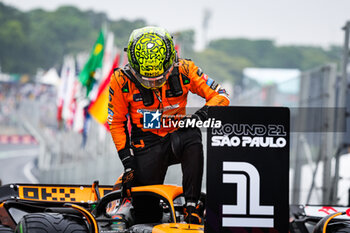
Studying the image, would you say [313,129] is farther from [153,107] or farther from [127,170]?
[127,170]

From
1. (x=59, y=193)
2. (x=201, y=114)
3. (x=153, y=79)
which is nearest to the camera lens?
(x=201, y=114)

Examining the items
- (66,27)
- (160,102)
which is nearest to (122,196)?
(160,102)

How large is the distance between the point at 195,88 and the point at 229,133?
183 centimetres

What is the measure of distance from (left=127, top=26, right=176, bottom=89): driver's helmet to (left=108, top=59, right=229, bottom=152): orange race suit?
221 millimetres

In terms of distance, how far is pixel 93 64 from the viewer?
72.7 ft

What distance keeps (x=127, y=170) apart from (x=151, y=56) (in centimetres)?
103

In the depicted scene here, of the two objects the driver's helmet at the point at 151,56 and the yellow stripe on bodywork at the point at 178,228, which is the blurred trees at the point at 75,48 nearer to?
the driver's helmet at the point at 151,56

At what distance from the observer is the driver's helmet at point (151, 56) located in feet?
19.8

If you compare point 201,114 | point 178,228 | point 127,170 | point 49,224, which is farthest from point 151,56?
point 49,224

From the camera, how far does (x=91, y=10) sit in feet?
421

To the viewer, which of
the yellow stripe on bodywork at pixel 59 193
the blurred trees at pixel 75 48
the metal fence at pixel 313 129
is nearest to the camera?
the yellow stripe on bodywork at pixel 59 193

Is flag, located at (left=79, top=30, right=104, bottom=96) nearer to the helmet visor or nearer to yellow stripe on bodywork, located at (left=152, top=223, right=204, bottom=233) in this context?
Answer: the helmet visor

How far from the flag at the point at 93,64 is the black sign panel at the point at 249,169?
1743 cm

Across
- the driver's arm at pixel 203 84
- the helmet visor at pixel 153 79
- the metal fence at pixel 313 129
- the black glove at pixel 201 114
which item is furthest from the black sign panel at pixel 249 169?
the metal fence at pixel 313 129
